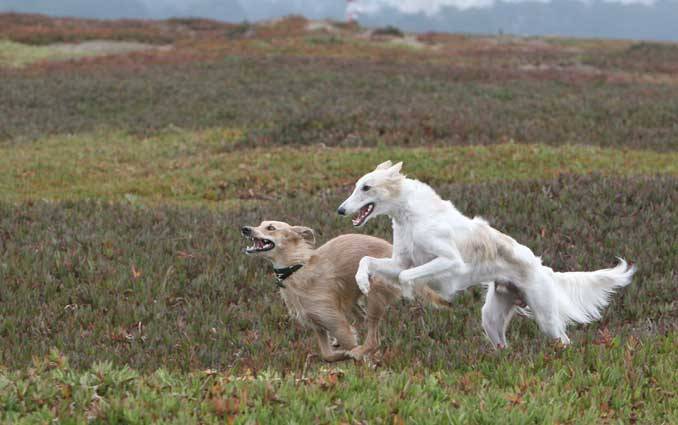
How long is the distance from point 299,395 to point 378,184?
1.99 meters

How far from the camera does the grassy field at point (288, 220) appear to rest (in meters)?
5.54

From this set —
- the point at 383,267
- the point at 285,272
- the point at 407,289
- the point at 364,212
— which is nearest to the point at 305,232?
the point at 285,272

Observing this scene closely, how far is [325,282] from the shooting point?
7.00m

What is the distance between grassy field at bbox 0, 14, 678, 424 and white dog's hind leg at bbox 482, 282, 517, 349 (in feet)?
0.56

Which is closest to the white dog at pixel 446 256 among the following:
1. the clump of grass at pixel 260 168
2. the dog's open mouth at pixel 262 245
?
the dog's open mouth at pixel 262 245

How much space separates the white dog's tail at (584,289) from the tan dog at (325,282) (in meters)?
1.20

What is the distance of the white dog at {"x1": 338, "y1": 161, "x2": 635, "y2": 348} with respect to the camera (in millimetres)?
6469

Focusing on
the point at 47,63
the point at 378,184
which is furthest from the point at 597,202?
the point at 47,63

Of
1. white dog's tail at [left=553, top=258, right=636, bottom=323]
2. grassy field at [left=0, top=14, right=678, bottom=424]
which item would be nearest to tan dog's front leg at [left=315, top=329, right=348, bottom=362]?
grassy field at [left=0, top=14, right=678, bottom=424]

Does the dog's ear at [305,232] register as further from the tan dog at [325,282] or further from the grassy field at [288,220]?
the grassy field at [288,220]

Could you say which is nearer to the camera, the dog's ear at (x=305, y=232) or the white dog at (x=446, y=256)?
the white dog at (x=446, y=256)

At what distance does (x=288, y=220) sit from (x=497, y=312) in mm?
6546

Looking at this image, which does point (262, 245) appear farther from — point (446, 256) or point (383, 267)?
point (446, 256)

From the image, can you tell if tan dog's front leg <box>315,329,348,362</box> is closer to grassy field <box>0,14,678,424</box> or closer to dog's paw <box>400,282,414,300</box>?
grassy field <box>0,14,678,424</box>
